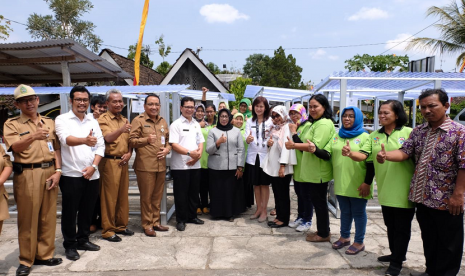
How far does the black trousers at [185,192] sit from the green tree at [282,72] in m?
28.3

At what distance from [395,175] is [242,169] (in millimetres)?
2335

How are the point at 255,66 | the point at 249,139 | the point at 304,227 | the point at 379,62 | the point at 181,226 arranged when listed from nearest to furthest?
1. the point at 304,227
2. the point at 181,226
3. the point at 249,139
4. the point at 379,62
5. the point at 255,66

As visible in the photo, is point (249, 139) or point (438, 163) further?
point (249, 139)

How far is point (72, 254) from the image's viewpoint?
12.4 feet

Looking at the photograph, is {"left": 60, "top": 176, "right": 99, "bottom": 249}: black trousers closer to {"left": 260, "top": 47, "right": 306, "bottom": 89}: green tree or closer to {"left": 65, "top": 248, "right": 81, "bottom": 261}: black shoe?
{"left": 65, "top": 248, "right": 81, "bottom": 261}: black shoe

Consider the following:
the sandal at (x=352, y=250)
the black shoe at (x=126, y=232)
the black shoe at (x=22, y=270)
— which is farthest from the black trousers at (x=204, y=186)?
the black shoe at (x=22, y=270)

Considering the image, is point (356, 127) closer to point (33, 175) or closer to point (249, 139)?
point (249, 139)

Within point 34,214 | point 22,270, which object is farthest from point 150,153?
point 22,270

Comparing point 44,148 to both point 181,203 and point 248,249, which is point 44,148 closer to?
point 181,203

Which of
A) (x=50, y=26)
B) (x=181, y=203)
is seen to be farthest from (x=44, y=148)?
(x=50, y=26)

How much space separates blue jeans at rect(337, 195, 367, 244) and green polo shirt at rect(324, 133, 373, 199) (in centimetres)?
14

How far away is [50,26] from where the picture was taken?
2670cm

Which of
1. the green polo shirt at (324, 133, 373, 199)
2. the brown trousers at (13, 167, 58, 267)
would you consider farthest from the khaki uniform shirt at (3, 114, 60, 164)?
the green polo shirt at (324, 133, 373, 199)

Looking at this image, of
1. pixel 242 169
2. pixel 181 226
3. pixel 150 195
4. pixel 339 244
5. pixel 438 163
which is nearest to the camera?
pixel 438 163
